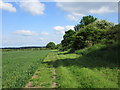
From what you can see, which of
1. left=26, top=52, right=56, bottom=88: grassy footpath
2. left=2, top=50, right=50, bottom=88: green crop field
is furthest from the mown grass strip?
left=2, top=50, right=50, bottom=88: green crop field

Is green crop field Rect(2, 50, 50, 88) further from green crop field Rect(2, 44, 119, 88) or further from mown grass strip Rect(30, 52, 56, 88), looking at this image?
mown grass strip Rect(30, 52, 56, 88)

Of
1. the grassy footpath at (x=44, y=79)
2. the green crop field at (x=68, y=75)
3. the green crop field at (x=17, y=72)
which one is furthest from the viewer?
the green crop field at (x=17, y=72)

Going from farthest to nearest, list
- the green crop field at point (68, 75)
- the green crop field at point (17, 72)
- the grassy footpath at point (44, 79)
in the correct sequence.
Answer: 1. the green crop field at point (17, 72)
2. the grassy footpath at point (44, 79)
3. the green crop field at point (68, 75)

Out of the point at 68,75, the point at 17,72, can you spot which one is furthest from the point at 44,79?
the point at 17,72

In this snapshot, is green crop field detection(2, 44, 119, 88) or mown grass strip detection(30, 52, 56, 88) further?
mown grass strip detection(30, 52, 56, 88)

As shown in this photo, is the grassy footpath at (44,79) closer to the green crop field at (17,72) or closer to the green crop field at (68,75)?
the green crop field at (68,75)

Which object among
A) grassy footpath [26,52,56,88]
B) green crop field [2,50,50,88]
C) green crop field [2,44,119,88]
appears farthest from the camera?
green crop field [2,50,50,88]

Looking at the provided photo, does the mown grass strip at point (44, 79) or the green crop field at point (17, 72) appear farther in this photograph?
the green crop field at point (17, 72)

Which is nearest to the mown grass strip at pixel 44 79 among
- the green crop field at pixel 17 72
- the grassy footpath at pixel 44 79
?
the grassy footpath at pixel 44 79

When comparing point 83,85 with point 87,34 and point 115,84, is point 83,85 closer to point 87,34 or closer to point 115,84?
point 115,84

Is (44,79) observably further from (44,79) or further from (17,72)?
(17,72)

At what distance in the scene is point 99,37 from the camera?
2652 centimetres

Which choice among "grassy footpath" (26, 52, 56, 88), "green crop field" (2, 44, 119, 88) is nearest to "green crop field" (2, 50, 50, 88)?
"green crop field" (2, 44, 119, 88)

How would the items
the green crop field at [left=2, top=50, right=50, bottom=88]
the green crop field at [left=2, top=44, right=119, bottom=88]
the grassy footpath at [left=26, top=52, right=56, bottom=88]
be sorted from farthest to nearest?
the green crop field at [left=2, top=50, right=50, bottom=88]
the grassy footpath at [left=26, top=52, right=56, bottom=88]
the green crop field at [left=2, top=44, right=119, bottom=88]
